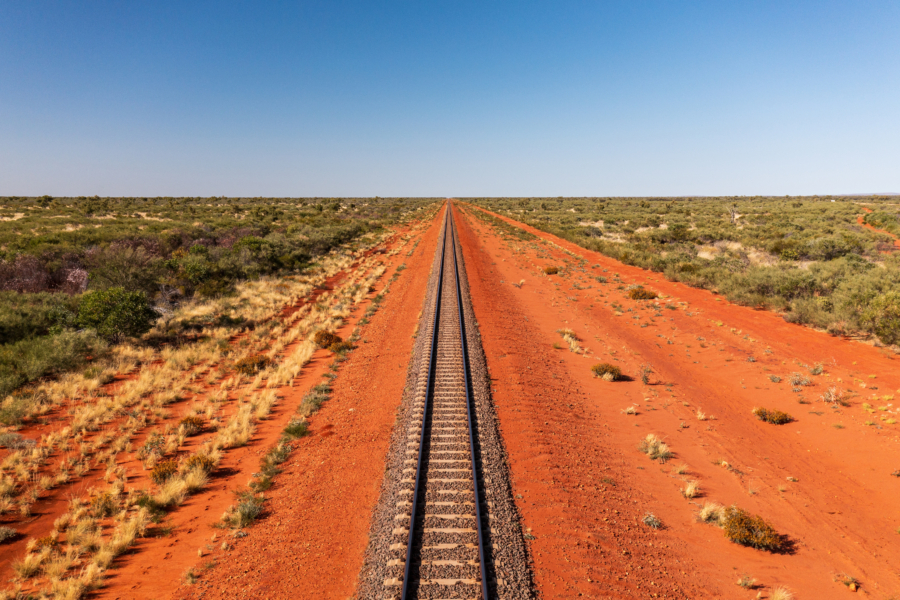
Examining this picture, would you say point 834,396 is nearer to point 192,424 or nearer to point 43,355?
point 192,424

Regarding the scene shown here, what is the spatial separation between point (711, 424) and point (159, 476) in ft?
46.2

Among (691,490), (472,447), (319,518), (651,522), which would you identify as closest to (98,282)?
(319,518)

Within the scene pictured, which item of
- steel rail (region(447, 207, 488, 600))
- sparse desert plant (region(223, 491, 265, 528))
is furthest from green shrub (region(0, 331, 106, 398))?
steel rail (region(447, 207, 488, 600))

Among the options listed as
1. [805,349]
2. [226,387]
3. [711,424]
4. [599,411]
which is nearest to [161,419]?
[226,387]

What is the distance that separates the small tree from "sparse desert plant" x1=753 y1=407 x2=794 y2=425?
2222 cm

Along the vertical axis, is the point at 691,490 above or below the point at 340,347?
below

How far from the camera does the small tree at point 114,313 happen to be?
1538 centimetres

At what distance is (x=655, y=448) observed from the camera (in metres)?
9.92

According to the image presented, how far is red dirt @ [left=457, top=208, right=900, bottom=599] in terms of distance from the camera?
6.67 metres

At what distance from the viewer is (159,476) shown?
8.60 metres

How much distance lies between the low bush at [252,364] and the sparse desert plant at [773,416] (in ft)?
53.5

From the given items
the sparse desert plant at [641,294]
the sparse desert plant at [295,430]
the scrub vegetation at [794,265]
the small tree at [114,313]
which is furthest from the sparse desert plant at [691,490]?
the small tree at [114,313]

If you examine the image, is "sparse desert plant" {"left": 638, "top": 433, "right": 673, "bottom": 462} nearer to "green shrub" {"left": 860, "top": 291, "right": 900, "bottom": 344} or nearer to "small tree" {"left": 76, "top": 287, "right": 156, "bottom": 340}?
"green shrub" {"left": 860, "top": 291, "right": 900, "bottom": 344}

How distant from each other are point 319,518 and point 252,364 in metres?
8.66
